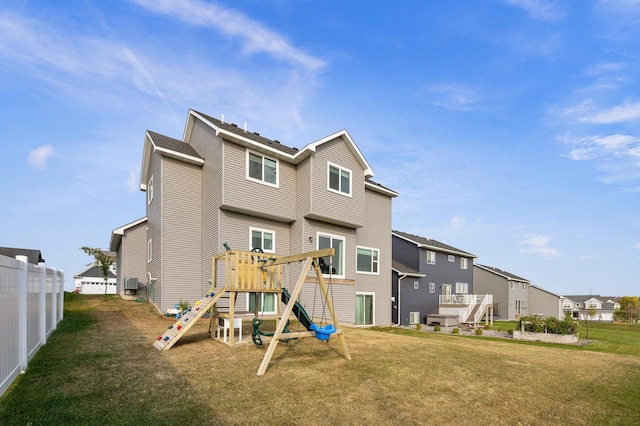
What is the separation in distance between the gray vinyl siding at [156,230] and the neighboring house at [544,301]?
46.7 metres

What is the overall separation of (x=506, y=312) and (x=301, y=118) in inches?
1396

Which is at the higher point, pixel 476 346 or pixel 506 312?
pixel 476 346

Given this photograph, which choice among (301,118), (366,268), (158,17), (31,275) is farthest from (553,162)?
(31,275)

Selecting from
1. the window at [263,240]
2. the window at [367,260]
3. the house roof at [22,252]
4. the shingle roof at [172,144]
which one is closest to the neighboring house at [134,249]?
the shingle roof at [172,144]

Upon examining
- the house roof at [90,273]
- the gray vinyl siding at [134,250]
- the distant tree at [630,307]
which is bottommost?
the distant tree at [630,307]

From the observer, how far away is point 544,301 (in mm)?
46812

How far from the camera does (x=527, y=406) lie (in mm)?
6074

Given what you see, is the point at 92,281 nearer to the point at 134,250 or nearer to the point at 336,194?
the point at 134,250

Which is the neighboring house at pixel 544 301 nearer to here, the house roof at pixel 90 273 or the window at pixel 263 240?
the window at pixel 263 240

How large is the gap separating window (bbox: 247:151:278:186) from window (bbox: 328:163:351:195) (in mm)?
2934

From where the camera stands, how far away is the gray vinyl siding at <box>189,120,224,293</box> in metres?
15.5

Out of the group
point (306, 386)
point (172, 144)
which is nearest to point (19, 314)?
point (306, 386)

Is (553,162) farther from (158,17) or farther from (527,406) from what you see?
(158,17)

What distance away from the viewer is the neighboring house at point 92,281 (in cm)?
5391
